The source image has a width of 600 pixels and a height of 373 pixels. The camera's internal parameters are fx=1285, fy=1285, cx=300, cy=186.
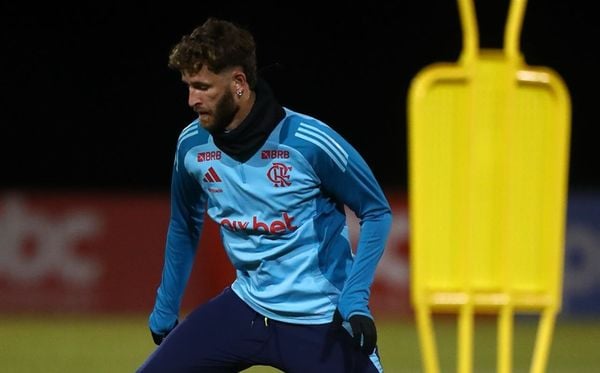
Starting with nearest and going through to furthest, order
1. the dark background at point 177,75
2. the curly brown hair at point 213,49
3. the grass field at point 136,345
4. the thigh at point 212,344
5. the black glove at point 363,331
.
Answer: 1. the black glove at point 363,331
2. the curly brown hair at point 213,49
3. the thigh at point 212,344
4. the grass field at point 136,345
5. the dark background at point 177,75

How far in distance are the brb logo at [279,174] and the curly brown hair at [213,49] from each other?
1.17ft

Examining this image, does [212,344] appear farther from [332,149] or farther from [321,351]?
[332,149]

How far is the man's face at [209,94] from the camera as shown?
4312 mm

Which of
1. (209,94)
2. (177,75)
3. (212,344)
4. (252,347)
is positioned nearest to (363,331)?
(252,347)

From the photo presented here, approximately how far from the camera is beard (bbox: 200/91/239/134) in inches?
171

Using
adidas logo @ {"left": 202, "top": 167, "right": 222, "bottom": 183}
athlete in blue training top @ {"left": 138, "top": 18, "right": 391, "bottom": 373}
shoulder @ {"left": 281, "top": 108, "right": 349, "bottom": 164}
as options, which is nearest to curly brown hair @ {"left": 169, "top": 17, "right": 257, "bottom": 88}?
athlete in blue training top @ {"left": 138, "top": 18, "right": 391, "bottom": 373}

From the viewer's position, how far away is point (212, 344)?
14.5 ft

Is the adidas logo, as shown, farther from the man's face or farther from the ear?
the ear

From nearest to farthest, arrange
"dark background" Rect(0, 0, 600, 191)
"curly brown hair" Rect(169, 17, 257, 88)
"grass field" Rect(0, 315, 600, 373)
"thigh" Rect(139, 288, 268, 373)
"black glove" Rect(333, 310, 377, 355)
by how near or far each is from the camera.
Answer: "black glove" Rect(333, 310, 377, 355)
"curly brown hair" Rect(169, 17, 257, 88)
"thigh" Rect(139, 288, 268, 373)
"grass field" Rect(0, 315, 600, 373)
"dark background" Rect(0, 0, 600, 191)

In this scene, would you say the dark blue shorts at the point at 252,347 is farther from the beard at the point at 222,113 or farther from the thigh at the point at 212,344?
the beard at the point at 222,113

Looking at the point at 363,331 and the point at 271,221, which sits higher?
the point at 271,221

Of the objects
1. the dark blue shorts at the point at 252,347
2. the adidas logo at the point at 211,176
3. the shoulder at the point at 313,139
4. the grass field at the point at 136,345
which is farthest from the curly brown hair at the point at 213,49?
the grass field at the point at 136,345

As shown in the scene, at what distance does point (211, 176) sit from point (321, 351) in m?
0.74

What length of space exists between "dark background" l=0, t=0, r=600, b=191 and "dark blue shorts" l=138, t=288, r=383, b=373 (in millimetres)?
18271
